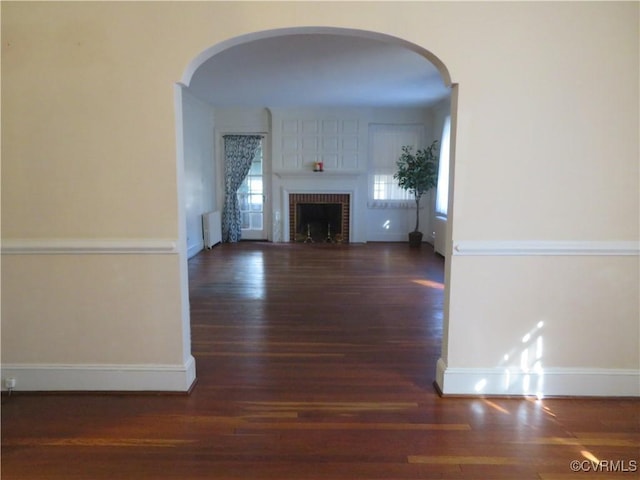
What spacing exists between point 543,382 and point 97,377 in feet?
8.91

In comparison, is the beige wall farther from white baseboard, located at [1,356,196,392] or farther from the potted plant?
the potted plant

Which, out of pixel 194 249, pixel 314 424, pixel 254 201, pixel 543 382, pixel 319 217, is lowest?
pixel 314 424

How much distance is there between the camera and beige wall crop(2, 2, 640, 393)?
7.48ft

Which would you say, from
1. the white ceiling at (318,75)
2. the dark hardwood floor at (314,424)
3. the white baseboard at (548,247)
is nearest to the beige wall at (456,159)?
the white baseboard at (548,247)

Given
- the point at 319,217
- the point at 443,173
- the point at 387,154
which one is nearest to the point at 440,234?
the point at 443,173

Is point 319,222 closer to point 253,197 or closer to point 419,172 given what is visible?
point 253,197

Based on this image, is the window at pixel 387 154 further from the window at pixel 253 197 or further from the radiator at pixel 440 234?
the window at pixel 253 197

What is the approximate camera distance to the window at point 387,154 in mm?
8156

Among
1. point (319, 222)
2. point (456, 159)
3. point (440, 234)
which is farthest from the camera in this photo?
point (319, 222)

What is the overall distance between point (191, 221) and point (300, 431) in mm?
5114

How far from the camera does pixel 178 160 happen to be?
2.42m

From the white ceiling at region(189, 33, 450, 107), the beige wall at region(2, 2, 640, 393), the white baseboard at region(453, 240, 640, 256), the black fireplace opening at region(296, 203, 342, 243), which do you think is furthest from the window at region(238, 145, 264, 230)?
the white baseboard at region(453, 240, 640, 256)

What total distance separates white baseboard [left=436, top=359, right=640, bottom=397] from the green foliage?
5151 mm

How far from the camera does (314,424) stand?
2268 millimetres
